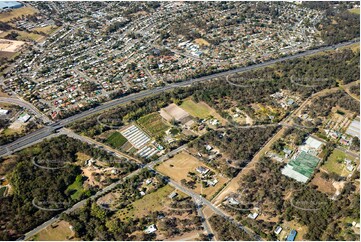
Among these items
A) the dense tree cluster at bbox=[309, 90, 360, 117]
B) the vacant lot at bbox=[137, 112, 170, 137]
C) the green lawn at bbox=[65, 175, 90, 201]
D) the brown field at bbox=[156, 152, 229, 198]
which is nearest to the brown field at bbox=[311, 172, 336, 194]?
the brown field at bbox=[156, 152, 229, 198]

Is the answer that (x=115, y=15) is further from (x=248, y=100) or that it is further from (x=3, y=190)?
(x=3, y=190)

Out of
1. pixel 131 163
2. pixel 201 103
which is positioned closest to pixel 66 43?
pixel 201 103

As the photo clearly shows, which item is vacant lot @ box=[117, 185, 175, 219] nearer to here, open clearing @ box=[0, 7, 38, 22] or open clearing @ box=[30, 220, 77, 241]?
open clearing @ box=[30, 220, 77, 241]

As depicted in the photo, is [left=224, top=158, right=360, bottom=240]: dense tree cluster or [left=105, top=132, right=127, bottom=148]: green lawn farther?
[left=105, top=132, right=127, bottom=148]: green lawn

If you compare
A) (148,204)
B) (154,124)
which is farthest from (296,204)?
(154,124)

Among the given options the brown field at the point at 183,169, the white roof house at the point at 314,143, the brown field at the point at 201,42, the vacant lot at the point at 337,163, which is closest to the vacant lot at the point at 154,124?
the brown field at the point at 183,169
